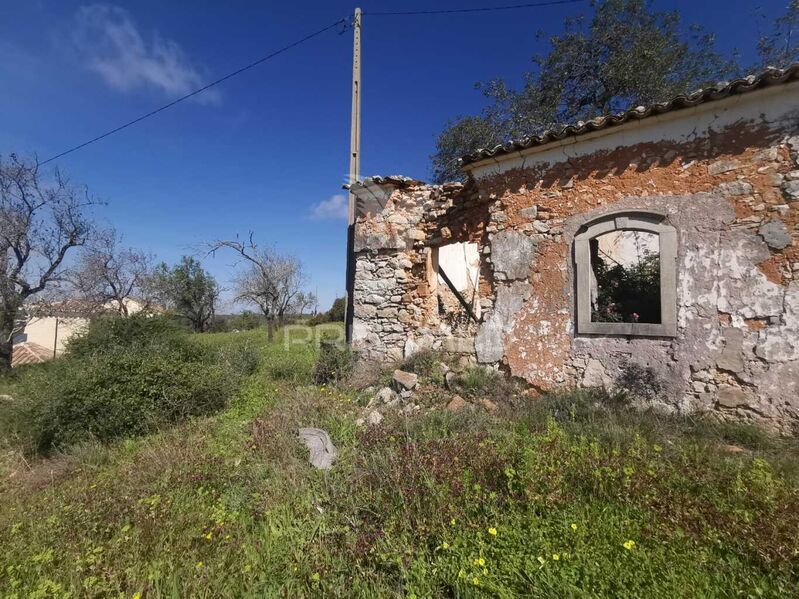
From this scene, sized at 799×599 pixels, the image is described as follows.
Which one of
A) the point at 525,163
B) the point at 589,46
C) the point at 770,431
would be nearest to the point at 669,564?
the point at 770,431

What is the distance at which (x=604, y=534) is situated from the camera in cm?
257

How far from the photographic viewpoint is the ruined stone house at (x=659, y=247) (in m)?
4.46

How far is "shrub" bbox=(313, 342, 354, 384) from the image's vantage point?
23.9 ft

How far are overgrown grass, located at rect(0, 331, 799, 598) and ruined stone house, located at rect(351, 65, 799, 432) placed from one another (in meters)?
0.94

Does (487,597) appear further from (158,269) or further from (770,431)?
(158,269)

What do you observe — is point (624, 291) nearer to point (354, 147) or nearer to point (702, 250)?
point (702, 250)

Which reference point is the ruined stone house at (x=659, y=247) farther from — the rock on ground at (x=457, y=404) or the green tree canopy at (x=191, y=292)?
the green tree canopy at (x=191, y=292)

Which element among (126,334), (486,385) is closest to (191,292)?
(126,334)

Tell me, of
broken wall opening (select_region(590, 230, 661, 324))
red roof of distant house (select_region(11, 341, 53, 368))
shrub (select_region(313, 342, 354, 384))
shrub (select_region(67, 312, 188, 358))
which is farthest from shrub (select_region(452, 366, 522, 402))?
red roof of distant house (select_region(11, 341, 53, 368))

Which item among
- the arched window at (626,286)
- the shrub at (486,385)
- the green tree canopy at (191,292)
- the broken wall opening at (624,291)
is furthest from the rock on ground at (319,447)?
the green tree canopy at (191,292)

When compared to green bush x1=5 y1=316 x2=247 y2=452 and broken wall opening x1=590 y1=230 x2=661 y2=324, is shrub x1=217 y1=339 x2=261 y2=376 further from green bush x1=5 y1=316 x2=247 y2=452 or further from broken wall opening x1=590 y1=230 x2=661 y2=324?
broken wall opening x1=590 y1=230 x2=661 y2=324

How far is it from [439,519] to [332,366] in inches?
193

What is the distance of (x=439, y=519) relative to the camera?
2.81 m

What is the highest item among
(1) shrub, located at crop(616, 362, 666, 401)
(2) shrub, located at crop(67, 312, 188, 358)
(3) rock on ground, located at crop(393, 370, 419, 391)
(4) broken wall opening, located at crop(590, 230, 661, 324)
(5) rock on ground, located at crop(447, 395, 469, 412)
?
(4) broken wall opening, located at crop(590, 230, 661, 324)
